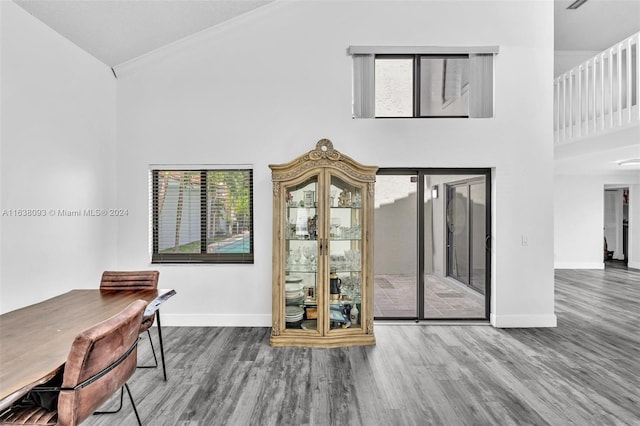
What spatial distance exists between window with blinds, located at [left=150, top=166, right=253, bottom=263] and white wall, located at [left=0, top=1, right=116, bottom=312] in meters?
0.57

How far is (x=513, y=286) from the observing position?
13.4 ft

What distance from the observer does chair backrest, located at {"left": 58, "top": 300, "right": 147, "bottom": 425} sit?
1508mm

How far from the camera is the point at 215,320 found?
4.09 m

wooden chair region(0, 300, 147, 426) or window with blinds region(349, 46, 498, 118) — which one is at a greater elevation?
window with blinds region(349, 46, 498, 118)

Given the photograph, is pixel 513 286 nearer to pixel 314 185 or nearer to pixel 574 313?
pixel 574 313

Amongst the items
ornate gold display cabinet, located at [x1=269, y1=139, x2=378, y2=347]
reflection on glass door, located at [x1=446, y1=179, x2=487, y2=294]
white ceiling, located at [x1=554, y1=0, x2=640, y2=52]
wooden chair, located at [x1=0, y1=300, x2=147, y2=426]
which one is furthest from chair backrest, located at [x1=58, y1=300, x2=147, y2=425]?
white ceiling, located at [x1=554, y1=0, x2=640, y2=52]

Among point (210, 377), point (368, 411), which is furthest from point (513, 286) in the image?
point (210, 377)

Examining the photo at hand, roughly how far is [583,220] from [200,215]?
8.69m

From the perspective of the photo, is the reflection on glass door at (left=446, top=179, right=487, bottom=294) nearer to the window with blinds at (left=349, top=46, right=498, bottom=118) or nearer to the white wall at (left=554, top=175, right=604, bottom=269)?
the window with blinds at (left=349, top=46, right=498, bottom=118)

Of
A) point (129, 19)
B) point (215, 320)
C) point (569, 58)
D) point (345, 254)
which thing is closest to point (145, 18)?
point (129, 19)

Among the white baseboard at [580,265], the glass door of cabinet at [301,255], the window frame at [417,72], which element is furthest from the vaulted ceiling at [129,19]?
the white baseboard at [580,265]

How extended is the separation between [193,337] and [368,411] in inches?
86.1

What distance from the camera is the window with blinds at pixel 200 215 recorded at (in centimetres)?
415

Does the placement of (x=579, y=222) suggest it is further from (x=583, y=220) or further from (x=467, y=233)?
(x=467, y=233)
